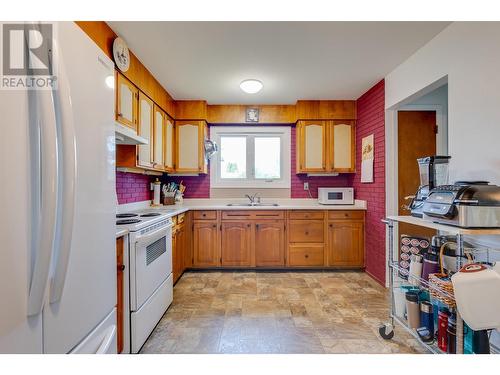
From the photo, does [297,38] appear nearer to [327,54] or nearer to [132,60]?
[327,54]

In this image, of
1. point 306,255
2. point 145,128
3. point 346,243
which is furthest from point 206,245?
point 346,243

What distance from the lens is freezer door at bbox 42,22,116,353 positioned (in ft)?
2.55

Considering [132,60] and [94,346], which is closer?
[94,346]

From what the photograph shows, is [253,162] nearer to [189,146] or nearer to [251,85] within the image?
[189,146]

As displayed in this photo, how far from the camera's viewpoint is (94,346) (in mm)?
1014

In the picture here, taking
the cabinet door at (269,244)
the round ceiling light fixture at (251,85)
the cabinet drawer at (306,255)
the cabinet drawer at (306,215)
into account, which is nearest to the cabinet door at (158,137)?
the round ceiling light fixture at (251,85)

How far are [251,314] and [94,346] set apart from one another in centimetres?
159

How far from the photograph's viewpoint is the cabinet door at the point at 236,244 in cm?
360

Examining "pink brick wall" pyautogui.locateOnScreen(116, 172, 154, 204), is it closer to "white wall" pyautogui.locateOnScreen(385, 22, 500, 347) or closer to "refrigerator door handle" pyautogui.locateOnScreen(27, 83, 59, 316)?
"refrigerator door handle" pyautogui.locateOnScreen(27, 83, 59, 316)

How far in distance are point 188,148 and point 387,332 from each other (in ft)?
10.5

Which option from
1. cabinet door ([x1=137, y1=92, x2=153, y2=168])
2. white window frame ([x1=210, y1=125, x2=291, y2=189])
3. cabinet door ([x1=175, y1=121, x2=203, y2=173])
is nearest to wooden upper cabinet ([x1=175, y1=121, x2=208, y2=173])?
cabinet door ([x1=175, y1=121, x2=203, y2=173])

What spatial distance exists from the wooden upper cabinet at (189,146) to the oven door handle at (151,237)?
153 centimetres

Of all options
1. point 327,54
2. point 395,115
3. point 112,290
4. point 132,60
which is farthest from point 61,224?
point 395,115

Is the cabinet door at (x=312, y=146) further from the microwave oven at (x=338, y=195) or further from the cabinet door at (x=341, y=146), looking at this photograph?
the microwave oven at (x=338, y=195)
